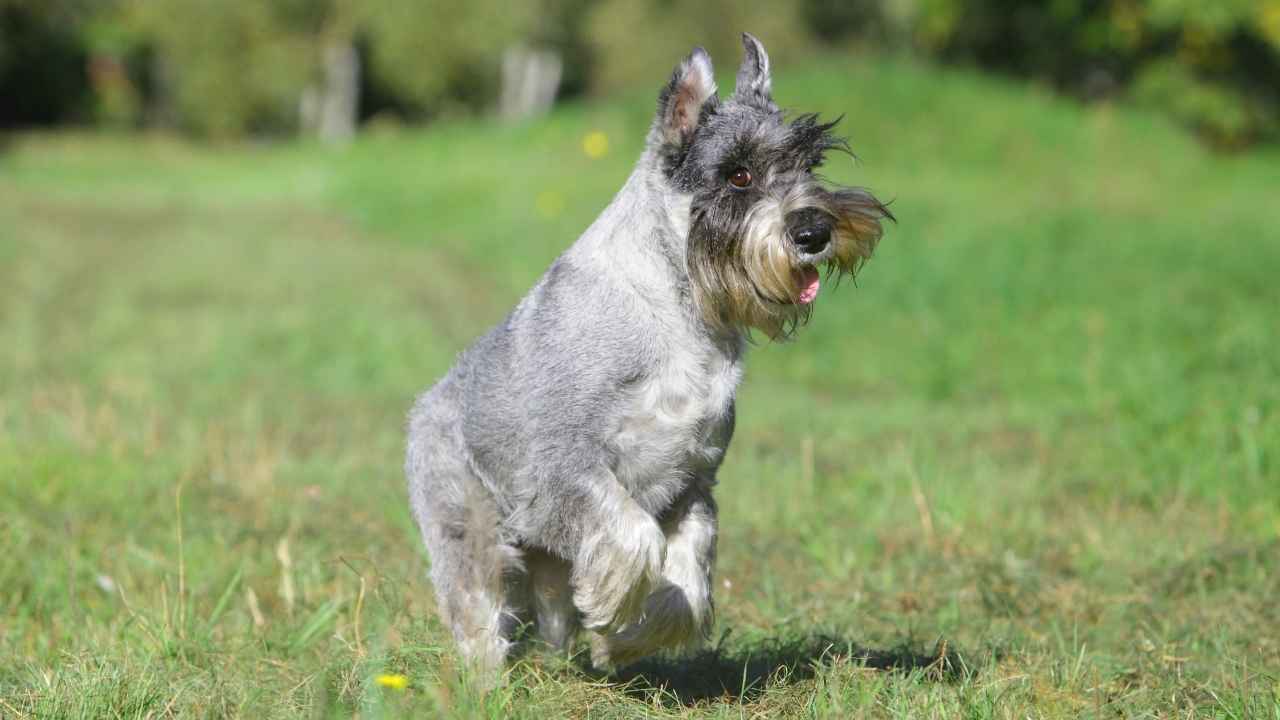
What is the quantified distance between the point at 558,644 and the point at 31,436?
4.78 meters

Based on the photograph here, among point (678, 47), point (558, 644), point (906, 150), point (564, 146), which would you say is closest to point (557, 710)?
point (558, 644)

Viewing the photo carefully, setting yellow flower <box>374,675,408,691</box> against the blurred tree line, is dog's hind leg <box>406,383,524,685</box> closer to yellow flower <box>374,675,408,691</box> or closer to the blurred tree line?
yellow flower <box>374,675,408,691</box>

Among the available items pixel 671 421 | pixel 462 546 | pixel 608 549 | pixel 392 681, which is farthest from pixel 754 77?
pixel 392 681

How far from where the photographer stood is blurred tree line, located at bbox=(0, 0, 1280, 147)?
35.2 m

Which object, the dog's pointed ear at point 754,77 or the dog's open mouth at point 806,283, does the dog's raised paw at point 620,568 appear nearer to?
the dog's open mouth at point 806,283

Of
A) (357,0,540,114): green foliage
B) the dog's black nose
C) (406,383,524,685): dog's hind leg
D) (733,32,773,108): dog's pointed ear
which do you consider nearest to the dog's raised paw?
(406,383,524,685): dog's hind leg

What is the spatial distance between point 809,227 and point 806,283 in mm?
223

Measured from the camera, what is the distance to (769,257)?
438cm

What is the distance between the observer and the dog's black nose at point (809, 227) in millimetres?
4340

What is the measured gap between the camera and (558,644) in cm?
500

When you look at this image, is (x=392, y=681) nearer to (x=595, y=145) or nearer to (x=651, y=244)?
(x=651, y=244)

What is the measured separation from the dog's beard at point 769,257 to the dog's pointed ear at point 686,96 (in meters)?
0.36

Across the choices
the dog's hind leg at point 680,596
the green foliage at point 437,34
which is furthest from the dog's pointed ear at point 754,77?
the green foliage at point 437,34

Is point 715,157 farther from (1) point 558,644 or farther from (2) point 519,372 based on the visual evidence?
(1) point 558,644
